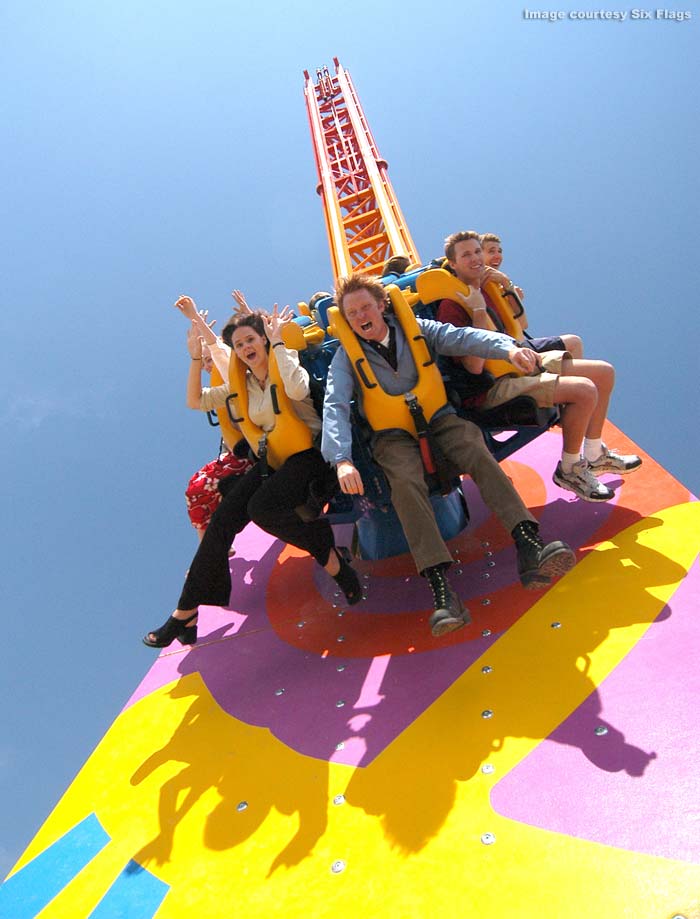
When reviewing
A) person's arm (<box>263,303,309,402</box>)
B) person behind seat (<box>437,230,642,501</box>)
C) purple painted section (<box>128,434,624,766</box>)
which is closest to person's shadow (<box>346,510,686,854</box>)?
purple painted section (<box>128,434,624,766</box>)

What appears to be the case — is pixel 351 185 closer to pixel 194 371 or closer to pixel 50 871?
pixel 194 371

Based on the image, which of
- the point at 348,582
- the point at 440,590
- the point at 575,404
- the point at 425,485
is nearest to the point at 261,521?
the point at 348,582

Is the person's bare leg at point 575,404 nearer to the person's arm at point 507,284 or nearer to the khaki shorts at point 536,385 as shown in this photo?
the khaki shorts at point 536,385

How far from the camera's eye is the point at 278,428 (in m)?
3.22

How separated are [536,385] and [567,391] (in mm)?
163

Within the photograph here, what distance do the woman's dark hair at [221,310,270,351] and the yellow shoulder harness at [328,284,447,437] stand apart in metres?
0.54

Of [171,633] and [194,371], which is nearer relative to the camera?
[171,633]

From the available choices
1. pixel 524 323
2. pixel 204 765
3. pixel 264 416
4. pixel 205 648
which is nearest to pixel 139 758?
pixel 204 765

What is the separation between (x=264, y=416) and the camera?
3.31 meters

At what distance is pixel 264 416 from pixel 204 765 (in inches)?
70.2

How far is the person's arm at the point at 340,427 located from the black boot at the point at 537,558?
74cm

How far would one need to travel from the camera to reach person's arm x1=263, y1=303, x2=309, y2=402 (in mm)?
3189

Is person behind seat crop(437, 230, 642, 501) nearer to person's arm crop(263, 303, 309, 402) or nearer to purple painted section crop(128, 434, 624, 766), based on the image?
purple painted section crop(128, 434, 624, 766)

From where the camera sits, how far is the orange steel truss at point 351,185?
936cm
